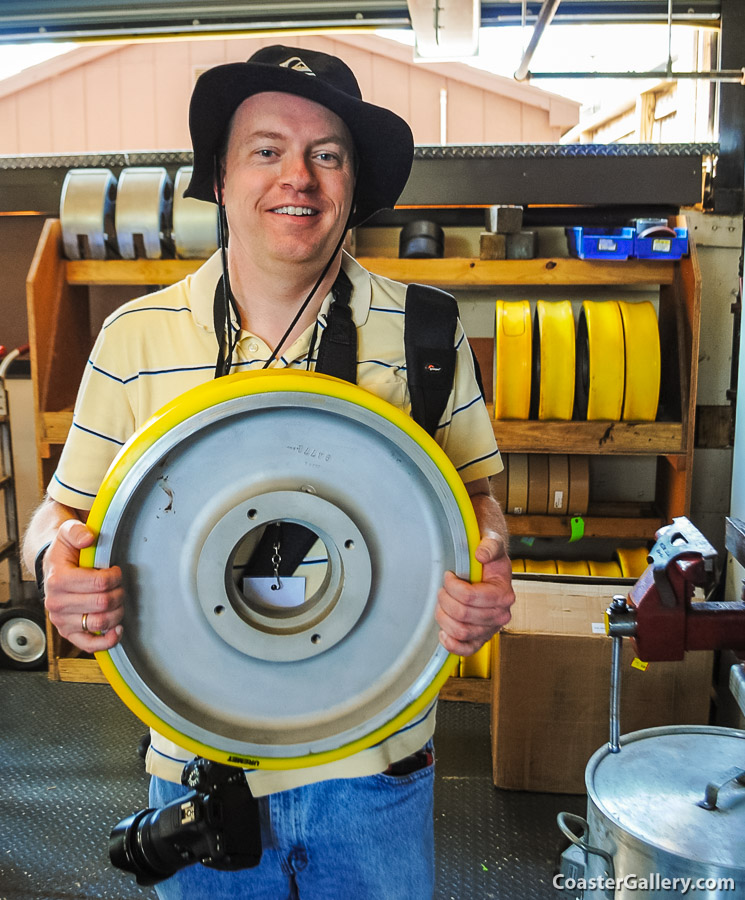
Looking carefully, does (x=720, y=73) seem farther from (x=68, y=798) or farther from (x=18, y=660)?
(x=18, y=660)

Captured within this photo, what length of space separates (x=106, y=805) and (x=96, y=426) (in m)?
1.86

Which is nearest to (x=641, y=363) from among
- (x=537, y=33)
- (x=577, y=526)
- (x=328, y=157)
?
(x=577, y=526)

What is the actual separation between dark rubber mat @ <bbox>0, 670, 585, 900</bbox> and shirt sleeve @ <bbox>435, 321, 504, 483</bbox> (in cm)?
147

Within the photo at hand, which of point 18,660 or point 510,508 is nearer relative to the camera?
point 510,508

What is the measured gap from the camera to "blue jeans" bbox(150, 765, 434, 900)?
3.89 ft

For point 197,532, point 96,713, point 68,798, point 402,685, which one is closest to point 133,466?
point 197,532

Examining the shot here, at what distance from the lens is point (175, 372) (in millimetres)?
1162

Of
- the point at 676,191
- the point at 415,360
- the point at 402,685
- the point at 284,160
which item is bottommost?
the point at 402,685

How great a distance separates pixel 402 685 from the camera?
39.5 inches

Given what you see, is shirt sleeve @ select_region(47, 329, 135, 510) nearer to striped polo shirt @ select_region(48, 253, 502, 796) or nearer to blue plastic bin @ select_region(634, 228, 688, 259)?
striped polo shirt @ select_region(48, 253, 502, 796)

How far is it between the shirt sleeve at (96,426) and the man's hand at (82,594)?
0.84 feet

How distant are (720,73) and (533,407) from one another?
4.12 feet

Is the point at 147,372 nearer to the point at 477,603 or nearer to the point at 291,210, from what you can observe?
the point at 291,210

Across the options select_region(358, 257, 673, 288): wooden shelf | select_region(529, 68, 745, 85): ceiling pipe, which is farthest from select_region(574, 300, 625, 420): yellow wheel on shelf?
select_region(529, 68, 745, 85): ceiling pipe
